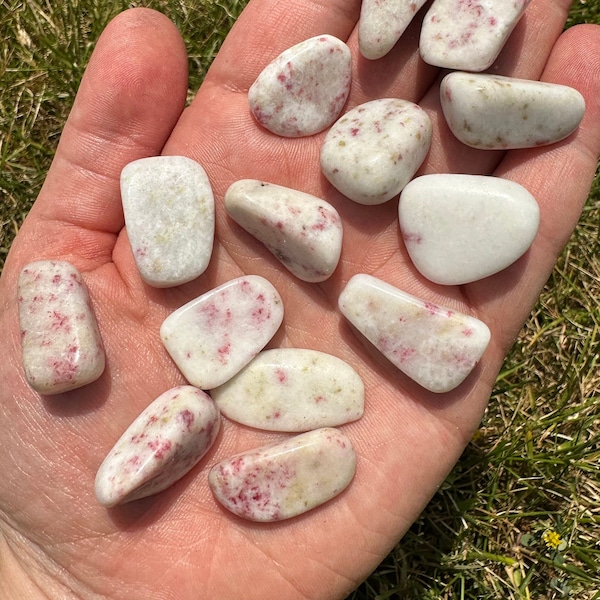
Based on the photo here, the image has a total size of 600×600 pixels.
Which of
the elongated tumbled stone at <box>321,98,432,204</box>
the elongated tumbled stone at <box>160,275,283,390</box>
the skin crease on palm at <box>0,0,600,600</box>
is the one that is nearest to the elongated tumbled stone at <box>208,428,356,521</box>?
the skin crease on palm at <box>0,0,600,600</box>

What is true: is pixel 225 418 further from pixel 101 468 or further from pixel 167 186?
pixel 167 186

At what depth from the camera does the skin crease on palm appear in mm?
1417

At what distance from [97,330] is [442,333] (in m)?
0.71

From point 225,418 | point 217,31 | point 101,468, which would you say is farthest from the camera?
point 217,31

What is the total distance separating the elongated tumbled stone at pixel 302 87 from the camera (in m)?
1.48

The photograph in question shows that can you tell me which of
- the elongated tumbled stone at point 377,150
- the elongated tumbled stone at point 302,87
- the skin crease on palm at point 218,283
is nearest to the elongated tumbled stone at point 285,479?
A: the skin crease on palm at point 218,283

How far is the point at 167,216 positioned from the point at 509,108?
732 mm

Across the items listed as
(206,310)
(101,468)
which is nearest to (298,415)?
(206,310)

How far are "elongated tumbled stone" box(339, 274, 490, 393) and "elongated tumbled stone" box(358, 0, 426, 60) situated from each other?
0.49 meters

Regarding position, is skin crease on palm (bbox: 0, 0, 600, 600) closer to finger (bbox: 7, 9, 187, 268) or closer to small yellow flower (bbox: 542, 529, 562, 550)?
finger (bbox: 7, 9, 187, 268)

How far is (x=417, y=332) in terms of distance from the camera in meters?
1.45

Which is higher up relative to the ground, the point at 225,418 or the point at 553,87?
the point at 553,87

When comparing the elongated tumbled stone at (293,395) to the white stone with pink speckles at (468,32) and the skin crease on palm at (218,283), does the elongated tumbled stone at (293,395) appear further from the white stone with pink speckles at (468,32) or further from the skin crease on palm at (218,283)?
the white stone with pink speckles at (468,32)

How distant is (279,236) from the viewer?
145cm
